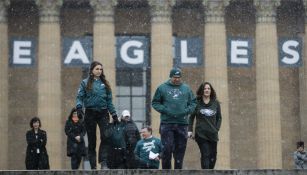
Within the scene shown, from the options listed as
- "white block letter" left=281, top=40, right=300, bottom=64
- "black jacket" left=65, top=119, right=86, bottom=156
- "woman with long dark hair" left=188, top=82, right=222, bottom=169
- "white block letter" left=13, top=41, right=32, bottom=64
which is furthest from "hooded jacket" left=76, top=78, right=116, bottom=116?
"white block letter" left=281, top=40, right=300, bottom=64

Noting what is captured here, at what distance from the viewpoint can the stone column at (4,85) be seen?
4853 centimetres

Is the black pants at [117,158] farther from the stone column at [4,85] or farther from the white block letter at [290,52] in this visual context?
the stone column at [4,85]

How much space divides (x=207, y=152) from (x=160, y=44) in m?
25.5

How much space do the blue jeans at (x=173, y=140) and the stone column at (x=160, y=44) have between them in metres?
24.7

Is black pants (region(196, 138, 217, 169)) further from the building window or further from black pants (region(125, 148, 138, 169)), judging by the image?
the building window

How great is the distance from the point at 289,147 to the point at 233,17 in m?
7.55

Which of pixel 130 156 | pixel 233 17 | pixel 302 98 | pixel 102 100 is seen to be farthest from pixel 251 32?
pixel 102 100

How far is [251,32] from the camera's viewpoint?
172ft

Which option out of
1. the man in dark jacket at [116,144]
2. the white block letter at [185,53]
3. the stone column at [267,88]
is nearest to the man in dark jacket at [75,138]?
the man in dark jacket at [116,144]

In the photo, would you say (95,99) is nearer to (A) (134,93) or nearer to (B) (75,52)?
(B) (75,52)

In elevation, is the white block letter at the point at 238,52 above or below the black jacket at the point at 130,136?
above

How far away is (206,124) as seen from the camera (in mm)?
23984

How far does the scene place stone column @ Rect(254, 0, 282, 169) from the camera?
48438 mm

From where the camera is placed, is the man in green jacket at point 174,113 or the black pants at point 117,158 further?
the black pants at point 117,158
